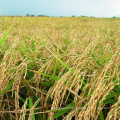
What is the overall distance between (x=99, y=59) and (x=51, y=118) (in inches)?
20.0

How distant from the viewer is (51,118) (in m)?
0.95

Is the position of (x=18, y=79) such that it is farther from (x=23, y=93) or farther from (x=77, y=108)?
(x=77, y=108)

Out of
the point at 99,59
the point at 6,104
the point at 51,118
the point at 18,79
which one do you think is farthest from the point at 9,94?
the point at 99,59

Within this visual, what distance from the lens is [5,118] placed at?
112 cm

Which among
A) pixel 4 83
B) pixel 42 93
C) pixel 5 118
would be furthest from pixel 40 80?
pixel 5 118

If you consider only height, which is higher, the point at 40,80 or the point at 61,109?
the point at 40,80

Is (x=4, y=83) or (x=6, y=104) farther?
(x=6, y=104)

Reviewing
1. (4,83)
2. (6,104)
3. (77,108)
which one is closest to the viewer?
(77,108)

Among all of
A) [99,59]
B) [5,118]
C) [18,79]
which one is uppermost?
[99,59]

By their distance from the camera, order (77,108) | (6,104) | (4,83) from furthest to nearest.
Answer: (6,104), (4,83), (77,108)

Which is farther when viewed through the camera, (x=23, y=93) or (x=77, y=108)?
(x=23, y=93)

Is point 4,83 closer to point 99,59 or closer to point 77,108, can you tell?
point 77,108

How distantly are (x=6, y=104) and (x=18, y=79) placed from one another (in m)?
0.25

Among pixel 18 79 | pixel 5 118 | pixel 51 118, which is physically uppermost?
pixel 18 79
